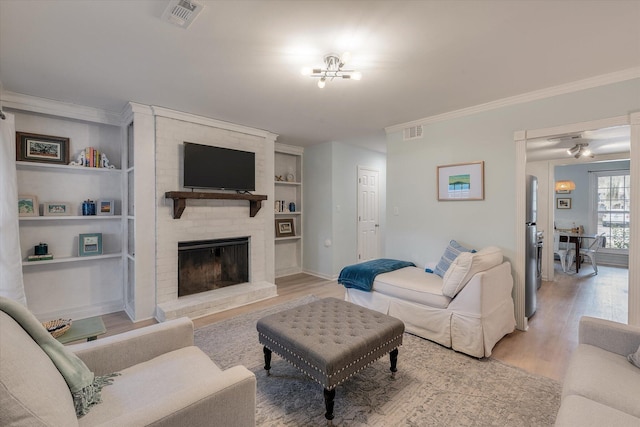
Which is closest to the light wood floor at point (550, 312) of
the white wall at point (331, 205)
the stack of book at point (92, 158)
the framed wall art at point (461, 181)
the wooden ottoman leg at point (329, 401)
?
the white wall at point (331, 205)

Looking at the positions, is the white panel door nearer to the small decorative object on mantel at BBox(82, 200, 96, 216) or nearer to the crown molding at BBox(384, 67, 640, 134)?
the crown molding at BBox(384, 67, 640, 134)

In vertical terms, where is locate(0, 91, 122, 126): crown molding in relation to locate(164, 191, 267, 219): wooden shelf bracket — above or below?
above

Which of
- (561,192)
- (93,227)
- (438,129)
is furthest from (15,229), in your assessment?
(561,192)

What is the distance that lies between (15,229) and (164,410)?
9.24ft

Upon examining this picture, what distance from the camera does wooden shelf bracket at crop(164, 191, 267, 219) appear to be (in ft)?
11.3

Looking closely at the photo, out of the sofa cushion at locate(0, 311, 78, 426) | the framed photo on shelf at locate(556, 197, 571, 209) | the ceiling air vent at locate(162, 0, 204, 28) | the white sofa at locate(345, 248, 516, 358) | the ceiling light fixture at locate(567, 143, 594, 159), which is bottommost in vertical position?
the white sofa at locate(345, 248, 516, 358)

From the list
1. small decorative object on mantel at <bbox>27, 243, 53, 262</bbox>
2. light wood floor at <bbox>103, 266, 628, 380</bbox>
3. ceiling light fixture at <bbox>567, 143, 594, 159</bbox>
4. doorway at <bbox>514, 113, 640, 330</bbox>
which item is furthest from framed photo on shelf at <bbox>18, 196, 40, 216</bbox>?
ceiling light fixture at <bbox>567, 143, 594, 159</bbox>

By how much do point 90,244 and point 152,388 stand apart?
2.96 meters

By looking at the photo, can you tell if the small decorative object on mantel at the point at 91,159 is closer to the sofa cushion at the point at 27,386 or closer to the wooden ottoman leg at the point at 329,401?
the sofa cushion at the point at 27,386

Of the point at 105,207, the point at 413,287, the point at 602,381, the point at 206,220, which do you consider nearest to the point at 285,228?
the point at 206,220

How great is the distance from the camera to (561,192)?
713 centimetres

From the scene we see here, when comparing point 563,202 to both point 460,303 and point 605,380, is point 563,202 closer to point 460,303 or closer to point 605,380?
point 460,303

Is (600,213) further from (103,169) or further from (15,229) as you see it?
(15,229)

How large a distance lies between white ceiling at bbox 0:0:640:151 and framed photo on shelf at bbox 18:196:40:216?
3.67 feet
